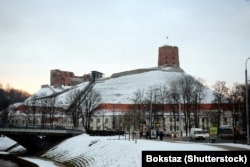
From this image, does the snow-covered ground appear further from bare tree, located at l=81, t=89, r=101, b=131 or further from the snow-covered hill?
the snow-covered hill

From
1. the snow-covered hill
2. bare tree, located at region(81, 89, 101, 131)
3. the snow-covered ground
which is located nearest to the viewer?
the snow-covered ground

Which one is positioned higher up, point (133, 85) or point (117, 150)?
point (133, 85)

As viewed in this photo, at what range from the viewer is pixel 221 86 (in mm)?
84312

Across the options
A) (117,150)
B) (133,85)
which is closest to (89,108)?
(117,150)

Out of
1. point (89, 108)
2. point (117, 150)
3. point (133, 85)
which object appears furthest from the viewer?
point (133, 85)

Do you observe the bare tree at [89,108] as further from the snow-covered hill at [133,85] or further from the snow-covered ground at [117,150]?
the snow-covered hill at [133,85]

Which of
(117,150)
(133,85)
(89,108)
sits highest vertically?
(133,85)

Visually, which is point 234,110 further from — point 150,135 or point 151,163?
point 151,163

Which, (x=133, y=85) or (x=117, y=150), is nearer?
(x=117, y=150)

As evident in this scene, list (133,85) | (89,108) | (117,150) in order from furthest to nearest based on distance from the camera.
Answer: (133,85) → (89,108) → (117,150)

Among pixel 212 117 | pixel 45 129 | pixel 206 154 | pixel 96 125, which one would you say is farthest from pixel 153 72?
pixel 206 154

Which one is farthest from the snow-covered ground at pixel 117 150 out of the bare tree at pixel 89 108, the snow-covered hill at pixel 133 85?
the snow-covered hill at pixel 133 85

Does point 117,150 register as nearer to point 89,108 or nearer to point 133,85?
point 89,108

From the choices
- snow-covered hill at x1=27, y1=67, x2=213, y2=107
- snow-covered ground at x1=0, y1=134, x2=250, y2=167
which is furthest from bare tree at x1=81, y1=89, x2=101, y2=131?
snow-covered hill at x1=27, y1=67, x2=213, y2=107
